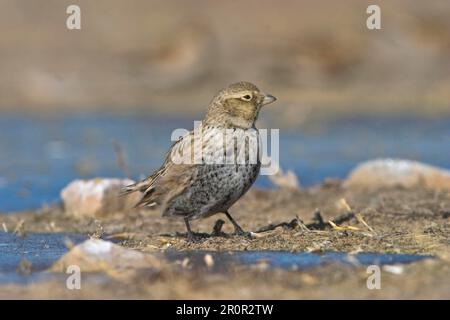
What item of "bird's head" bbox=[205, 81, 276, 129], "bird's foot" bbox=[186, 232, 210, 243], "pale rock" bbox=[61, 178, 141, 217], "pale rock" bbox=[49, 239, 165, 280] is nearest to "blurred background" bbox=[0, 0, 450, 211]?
"pale rock" bbox=[61, 178, 141, 217]

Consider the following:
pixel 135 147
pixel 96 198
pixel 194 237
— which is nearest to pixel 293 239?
pixel 194 237

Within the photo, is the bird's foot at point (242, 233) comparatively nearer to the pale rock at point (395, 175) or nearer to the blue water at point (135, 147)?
the pale rock at point (395, 175)

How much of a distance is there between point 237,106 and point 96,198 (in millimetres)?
2543

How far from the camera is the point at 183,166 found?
25.4ft

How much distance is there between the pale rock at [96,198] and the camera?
10141 millimetres

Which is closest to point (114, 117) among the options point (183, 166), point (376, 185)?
point (376, 185)

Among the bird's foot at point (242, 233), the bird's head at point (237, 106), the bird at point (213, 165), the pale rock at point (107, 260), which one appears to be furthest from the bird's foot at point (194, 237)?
the pale rock at point (107, 260)

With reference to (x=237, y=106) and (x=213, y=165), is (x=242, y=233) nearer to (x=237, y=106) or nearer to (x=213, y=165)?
(x=213, y=165)

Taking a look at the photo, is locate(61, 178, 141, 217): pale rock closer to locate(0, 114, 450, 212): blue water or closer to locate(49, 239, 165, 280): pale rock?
locate(0, 114, 450, 212): blue water

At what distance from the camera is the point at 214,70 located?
22.9m

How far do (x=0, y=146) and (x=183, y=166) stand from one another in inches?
399

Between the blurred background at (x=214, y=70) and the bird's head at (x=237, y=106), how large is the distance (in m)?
8.61
